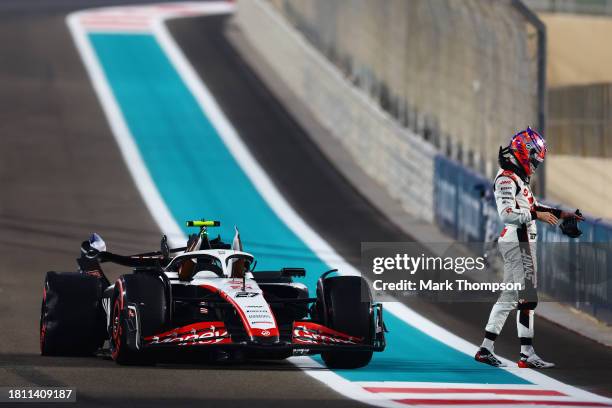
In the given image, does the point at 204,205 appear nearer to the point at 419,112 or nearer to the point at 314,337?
the point at 419,112

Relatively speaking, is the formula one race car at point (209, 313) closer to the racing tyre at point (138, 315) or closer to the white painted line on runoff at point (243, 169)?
the racing tyre at point (138, 315)

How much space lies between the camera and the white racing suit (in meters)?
14.5

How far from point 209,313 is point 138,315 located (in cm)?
70

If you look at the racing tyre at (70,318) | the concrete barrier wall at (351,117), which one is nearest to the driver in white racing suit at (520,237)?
the racing tyre at (70,318)

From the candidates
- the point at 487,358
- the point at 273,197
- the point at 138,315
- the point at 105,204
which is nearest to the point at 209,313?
the point at 138,315

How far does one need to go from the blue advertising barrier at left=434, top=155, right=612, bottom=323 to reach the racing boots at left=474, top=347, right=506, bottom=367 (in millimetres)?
3377

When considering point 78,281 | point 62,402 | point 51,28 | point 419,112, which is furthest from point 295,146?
point 62,402

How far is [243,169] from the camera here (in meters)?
33.9

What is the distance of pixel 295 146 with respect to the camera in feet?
119

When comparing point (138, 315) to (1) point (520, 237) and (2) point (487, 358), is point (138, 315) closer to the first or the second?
(2) point (487, 358)

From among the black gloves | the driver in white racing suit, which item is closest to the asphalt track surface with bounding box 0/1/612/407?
the driver in white racing suit

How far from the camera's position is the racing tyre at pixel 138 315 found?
1369 cm

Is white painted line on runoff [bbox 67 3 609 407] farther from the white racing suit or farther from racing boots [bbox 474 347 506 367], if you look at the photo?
the white racing suit

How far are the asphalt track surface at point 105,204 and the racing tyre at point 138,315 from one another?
7.0 inches
